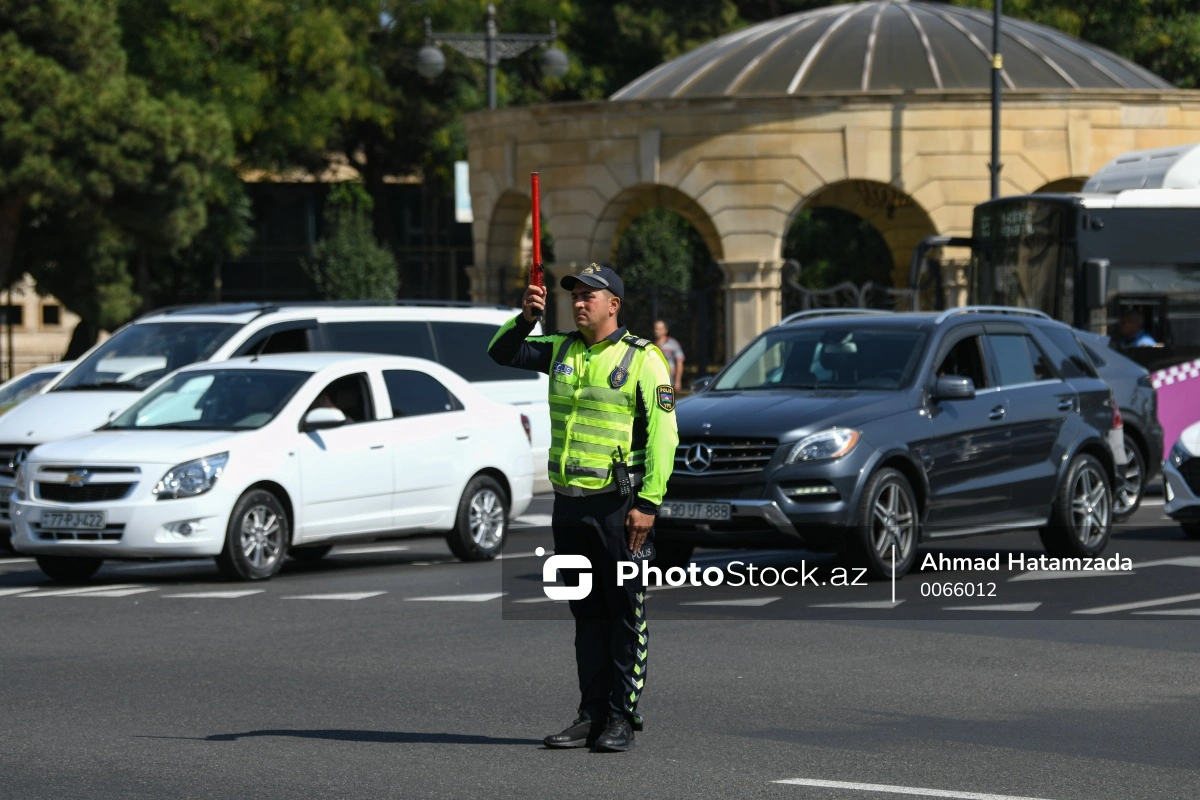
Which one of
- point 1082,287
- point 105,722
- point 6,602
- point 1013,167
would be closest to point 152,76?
point 1013,167

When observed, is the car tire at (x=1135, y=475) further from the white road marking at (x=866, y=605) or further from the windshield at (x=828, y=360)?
the white road marking at (x=866, y=605)

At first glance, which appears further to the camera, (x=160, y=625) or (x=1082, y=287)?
(x=1082, y=287)

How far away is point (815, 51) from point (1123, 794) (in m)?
32.0

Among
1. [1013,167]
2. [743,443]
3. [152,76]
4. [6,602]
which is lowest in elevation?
[6,602]

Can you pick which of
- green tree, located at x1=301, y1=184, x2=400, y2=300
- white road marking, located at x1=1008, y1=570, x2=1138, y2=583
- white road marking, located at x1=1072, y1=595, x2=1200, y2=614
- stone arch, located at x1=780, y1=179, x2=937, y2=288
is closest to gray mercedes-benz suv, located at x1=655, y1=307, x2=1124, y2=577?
white road marking, located at x1=1008, y1=570, x2=1138, y2=583

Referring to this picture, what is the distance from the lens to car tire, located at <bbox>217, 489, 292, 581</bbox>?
13867mm

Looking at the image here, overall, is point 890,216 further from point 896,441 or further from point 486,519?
point 896,441

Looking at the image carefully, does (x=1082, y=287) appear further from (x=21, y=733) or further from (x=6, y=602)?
(x=21, y=733)

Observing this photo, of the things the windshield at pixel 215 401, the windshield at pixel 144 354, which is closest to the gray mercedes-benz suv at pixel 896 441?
the windshield at pixel 215 401

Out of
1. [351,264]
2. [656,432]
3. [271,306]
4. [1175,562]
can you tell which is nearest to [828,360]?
[1175,562]

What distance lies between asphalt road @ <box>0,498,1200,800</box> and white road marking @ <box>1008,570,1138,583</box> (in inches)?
5.2

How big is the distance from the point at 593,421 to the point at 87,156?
3757 cm

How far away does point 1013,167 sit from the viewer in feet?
113

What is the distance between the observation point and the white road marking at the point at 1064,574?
532 inches
